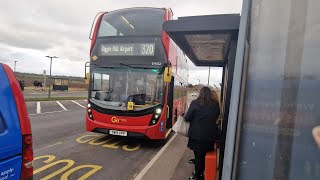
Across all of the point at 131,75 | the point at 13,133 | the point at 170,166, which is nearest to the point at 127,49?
the point at 131,75

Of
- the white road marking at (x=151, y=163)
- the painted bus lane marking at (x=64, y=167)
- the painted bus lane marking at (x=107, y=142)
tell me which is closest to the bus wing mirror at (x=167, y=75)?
the white road marking at (x=151, y=163)

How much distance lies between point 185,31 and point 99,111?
549 centimetres

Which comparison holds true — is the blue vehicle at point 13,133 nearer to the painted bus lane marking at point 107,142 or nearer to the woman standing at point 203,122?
the woman standing at point 203,122

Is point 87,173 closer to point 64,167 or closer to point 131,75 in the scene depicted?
point 64,167

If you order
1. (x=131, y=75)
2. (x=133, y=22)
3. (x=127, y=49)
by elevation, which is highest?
(x=133, y=22)

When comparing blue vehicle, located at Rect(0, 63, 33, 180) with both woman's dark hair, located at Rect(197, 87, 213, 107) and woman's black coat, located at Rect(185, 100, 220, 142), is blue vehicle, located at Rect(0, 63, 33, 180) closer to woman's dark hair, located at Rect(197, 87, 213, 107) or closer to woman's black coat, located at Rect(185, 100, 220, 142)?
woman's black coat, located at Rect(185, 100, 220, 142)

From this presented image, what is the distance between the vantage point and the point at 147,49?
25.6 feet

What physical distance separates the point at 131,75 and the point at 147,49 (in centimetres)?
88

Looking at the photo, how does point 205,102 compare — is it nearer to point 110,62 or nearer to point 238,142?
point 238,142

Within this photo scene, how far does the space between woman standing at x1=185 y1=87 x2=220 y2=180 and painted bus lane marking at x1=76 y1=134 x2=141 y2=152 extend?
3.38m

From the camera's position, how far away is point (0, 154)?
2381 mm

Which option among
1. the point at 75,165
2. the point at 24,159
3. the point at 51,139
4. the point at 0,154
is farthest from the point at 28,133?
the point at 51,139

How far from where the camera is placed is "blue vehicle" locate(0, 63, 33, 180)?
2.48 metres

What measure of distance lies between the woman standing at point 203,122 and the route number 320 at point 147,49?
321 cm
